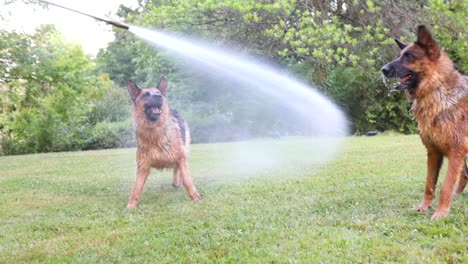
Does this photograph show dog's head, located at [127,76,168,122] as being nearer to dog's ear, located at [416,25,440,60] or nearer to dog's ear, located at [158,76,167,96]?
dog's ear, located at [158,76,167,96]

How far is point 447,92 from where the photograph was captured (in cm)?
465

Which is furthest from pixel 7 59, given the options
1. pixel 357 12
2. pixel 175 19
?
pixel 357 12

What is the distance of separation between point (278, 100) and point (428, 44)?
17.4m

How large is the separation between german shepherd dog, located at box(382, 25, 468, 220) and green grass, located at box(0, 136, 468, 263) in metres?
0.48

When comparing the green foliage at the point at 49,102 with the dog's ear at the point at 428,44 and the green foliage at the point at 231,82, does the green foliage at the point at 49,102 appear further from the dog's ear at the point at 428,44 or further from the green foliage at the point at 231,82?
the dog's ear at the point at 428,44

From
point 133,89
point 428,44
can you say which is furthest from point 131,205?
point 428,44

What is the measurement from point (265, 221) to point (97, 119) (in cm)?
2214

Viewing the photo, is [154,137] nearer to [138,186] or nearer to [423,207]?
[138,186]

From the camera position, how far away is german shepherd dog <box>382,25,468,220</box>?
15.0ft

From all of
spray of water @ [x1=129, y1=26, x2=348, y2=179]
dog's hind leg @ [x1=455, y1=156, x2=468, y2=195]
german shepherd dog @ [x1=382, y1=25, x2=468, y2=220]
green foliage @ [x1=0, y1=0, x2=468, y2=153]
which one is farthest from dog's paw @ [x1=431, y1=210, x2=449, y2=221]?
green foliage @ [x1=0, y1=0, x2=468, y2=153]

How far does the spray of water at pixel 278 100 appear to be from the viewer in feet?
47.1

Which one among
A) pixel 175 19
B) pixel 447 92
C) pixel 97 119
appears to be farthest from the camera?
pixel 97 119

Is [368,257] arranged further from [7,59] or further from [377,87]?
[377,87]

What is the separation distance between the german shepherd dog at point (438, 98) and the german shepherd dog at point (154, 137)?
10.9 ft
